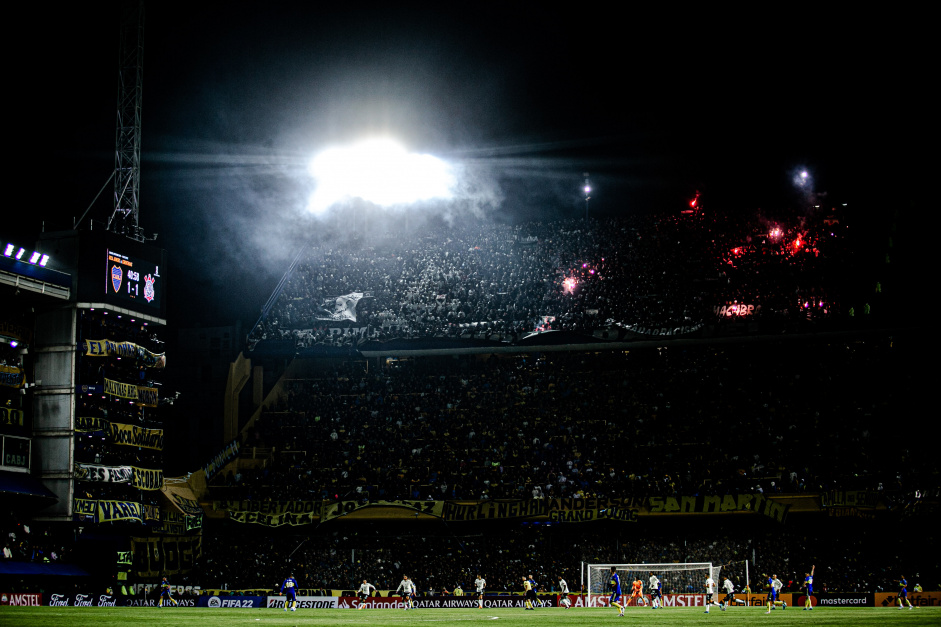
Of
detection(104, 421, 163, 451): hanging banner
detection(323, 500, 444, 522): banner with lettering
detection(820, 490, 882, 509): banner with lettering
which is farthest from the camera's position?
detection(323, 500, 444, 522): banner with lettering

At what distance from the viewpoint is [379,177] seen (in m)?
56.4

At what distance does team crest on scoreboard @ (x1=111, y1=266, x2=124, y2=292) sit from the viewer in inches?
1598

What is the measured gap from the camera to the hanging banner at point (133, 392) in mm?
40112

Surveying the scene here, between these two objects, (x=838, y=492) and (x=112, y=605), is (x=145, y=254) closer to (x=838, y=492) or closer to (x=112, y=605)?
(x=112, y=605)

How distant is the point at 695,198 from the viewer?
58625 millimetres

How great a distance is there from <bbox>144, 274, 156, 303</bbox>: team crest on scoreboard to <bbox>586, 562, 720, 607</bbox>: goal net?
958 inches

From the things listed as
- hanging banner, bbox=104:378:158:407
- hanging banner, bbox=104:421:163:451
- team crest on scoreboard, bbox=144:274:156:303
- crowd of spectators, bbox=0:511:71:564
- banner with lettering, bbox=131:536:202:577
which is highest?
team crest on scoreboard, bbox=144:274:156:303

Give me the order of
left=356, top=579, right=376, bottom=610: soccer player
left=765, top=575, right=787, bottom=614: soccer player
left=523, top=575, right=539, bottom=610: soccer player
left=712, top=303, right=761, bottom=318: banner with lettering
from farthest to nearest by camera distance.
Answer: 1. left=712, top=303, right=761, bottom=318: banner with lettering
2. left=356, top=579, right=376, bottom=610: soccer player
3. left=523, top=575, right=539, bottom=610: soccer player
4. left=765, top=575, right=787, bottom=614: soccer player

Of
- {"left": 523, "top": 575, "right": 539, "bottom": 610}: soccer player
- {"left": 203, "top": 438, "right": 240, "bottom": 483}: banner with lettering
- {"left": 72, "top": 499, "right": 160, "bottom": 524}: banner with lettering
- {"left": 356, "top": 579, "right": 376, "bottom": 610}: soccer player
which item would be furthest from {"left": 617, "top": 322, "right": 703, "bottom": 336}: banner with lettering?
{"left": 72, "top": 499, "right": 160, "bottom": 524}: banner with lettering

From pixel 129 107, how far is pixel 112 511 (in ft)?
63.4

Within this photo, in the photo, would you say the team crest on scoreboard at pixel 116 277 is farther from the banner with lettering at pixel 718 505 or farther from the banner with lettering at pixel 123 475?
the banner with lettering at pixel 718 505

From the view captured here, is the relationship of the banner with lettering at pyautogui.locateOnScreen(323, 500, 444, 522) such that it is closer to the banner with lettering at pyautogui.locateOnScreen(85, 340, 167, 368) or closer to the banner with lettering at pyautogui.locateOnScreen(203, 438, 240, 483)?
the banner with lettering at pyautogui.locateOnScreen(203, 438, 240, 483)

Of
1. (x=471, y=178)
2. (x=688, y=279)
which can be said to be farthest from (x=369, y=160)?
(x=688, y=279)

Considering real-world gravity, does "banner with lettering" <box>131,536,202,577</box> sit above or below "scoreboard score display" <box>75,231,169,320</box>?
below
